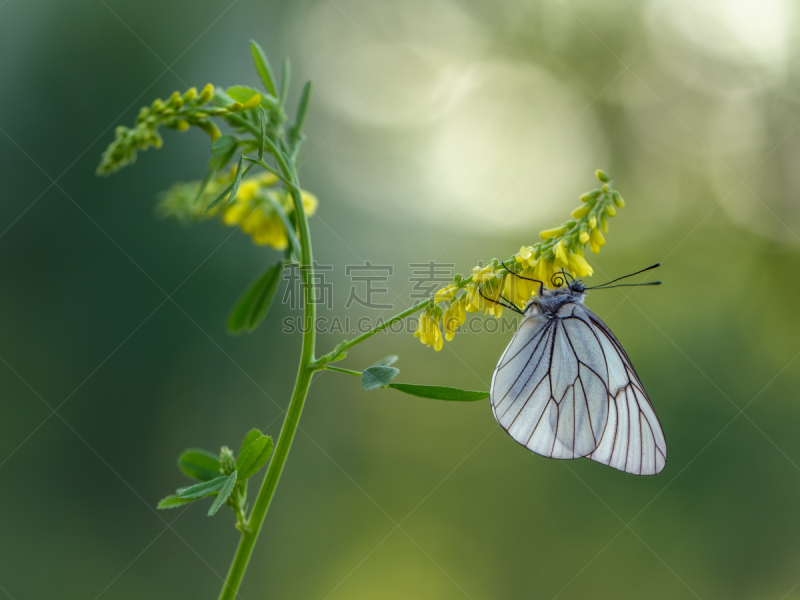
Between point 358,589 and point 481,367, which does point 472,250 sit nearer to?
point 481,367

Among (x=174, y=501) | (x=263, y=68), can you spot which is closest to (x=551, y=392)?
(x=174, y=501)

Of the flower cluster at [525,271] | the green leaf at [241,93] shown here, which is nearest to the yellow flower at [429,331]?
the flower cluster at [525,271]

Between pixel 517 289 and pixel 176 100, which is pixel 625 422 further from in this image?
pixel 176 100

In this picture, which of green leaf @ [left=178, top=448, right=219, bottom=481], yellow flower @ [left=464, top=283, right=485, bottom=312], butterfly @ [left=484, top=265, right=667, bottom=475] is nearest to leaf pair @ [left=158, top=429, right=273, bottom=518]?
green leaf @ [left=178, top=448, right=219, bottom=481]

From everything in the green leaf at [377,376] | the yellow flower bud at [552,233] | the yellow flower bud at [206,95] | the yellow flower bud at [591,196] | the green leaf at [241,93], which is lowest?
the green leaf at [377,376]

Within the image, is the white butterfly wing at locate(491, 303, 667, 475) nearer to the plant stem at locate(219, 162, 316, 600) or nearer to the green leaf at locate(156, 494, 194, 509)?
the plant stem at locate(219, 162, 316, 600)

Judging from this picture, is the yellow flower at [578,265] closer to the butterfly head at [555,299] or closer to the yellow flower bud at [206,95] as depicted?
the butterfly head at [555,299]
